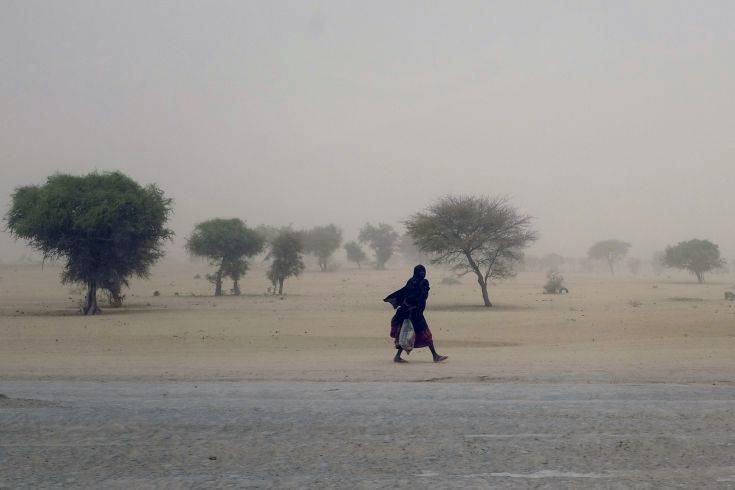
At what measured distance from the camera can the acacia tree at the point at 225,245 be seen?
66312 mm

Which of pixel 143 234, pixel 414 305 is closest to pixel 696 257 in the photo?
pixel 143 234

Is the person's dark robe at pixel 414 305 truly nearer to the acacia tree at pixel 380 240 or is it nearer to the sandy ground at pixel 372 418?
the sandy ground at pixel 372 418

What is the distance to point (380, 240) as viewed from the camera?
479 feet

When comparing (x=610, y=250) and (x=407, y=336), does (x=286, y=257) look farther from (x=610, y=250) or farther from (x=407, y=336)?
(x=610, y=250)

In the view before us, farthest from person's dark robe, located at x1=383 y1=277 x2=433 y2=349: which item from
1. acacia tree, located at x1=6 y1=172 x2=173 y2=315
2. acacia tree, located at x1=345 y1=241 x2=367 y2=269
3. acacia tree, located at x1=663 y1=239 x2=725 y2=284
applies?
acacia tree, located at x1=345 y1=241 x2=367 y2=269

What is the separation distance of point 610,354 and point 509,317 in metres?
18.2

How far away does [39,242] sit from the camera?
4128cm

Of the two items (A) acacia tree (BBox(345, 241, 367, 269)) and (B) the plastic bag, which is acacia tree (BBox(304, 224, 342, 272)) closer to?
(A) acacia tree (BBox(345, 241, 367, 269))

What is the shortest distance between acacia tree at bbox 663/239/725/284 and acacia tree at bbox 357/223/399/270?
59.1 meters

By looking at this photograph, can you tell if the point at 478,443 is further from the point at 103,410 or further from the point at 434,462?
the point at 103,410

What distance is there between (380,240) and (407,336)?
129405mm

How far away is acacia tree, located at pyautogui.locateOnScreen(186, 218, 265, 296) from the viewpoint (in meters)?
66.3

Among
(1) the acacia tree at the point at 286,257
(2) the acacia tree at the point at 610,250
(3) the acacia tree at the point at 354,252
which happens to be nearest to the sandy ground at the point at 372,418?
(1) the acacia tree at the point at 286,257

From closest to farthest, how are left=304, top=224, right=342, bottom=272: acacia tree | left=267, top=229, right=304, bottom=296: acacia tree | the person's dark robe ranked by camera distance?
the person's dark robe → left=267, top=229, right=304, bottom=296: acacia tree → left=304, top=224, right=342, bottom=272: acacia tree
